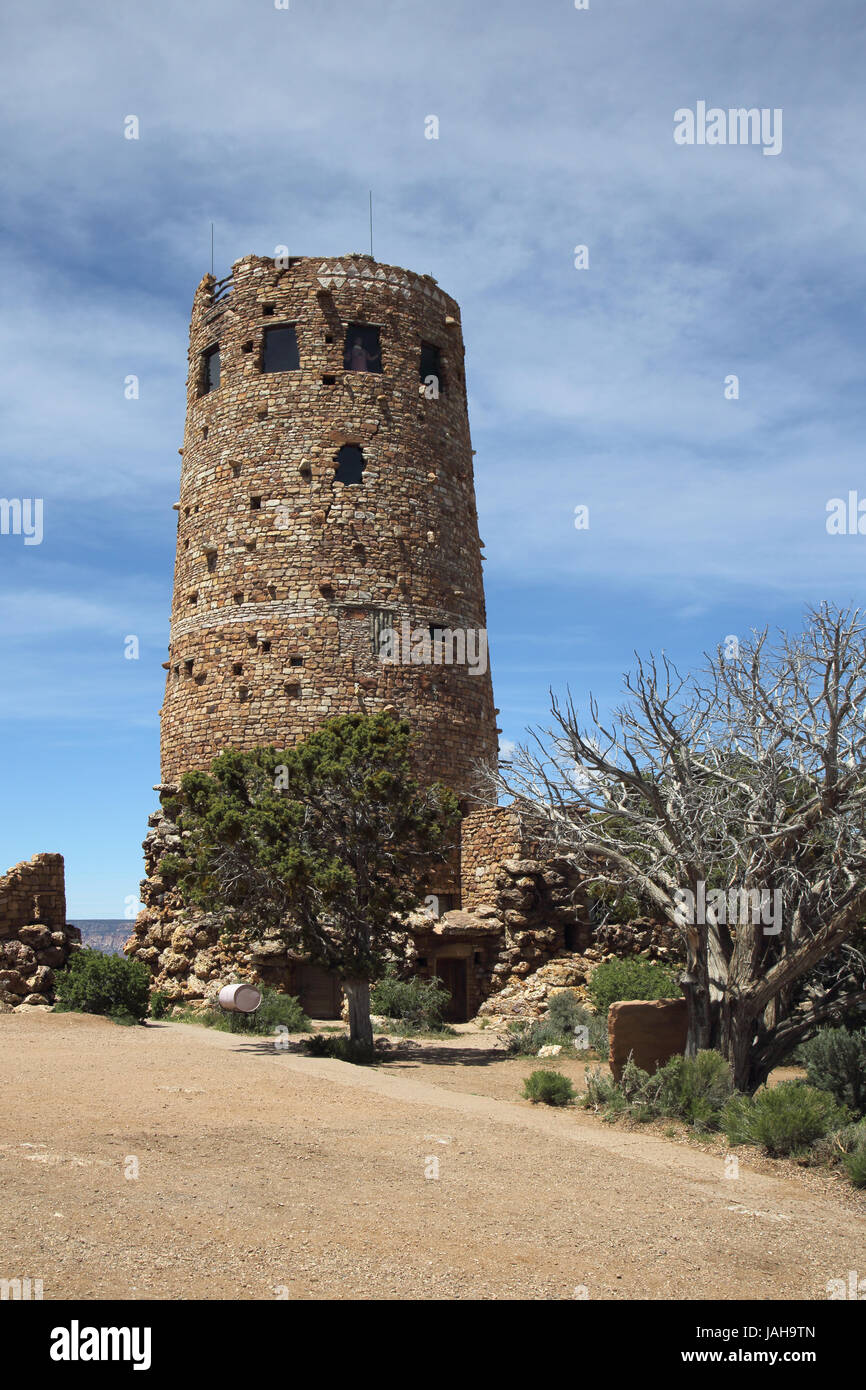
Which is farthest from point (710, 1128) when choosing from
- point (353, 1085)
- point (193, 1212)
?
point (193, 1212)

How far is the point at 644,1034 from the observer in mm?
13281

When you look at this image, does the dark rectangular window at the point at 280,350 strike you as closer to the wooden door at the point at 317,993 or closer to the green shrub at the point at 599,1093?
the wooden door at the point at 317,993

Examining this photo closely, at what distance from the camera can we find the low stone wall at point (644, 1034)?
520 inches

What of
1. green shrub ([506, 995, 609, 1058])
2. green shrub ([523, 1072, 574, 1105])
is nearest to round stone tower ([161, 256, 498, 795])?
green shrub ([506, 995, 609, 1058])

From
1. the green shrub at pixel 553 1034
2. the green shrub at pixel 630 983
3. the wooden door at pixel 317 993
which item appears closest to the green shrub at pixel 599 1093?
the green shrub at pixel 553 1034

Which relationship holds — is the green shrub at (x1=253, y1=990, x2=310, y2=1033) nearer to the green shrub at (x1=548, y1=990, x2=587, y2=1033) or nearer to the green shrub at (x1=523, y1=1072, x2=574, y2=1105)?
the green shrub at (x1=548, y1=990, x2=587, y2=1033)

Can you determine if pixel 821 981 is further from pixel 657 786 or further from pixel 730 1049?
pixel 657 786

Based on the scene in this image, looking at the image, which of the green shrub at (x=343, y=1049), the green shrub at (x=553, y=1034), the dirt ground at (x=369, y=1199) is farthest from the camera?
the green shrub at (x=553, y=1034)

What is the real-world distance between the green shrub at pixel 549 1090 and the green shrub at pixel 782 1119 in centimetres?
236

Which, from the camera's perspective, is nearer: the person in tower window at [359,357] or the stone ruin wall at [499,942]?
the stone ruin wall at [499,942]

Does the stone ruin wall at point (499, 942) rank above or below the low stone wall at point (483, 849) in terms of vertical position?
below

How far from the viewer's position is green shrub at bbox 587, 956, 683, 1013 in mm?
18156

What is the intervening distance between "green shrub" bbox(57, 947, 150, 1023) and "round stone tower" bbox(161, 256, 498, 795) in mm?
6747

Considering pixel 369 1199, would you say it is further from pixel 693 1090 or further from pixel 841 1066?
pixel 841 1066
